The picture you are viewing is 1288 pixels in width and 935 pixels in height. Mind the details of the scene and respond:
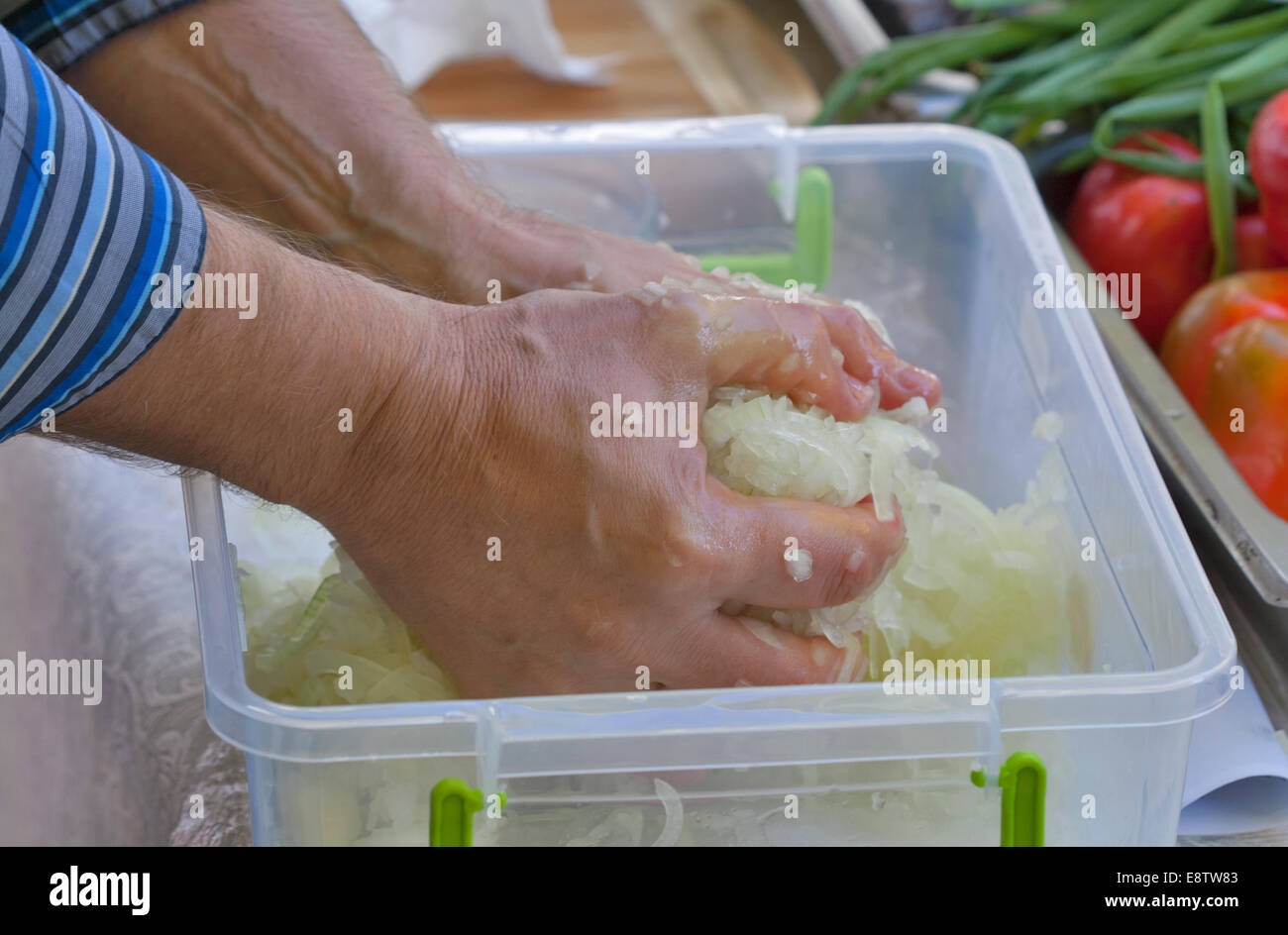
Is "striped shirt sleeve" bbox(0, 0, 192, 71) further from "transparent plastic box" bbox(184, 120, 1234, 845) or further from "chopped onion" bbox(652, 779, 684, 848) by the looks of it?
"chopped onion" bbox(652, 779, 684, 848)

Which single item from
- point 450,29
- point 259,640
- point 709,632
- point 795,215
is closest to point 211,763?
point 259,640

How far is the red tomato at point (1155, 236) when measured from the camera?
3.72ft

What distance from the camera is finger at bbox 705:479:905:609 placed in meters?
0.64

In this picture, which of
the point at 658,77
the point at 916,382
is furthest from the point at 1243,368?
the point at 658,77

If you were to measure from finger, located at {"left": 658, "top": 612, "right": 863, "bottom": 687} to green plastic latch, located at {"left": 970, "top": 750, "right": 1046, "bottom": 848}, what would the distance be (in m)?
0.12

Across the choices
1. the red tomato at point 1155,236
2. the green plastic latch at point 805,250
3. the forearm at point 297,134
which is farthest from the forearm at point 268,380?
the red tomato at point 1155,236

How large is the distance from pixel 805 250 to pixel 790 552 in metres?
0.53

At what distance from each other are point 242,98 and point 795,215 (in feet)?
1.62

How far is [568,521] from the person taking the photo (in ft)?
2.06

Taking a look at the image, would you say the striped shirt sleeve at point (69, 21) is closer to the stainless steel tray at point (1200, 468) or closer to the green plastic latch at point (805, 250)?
the green plastic latch at point (805, 250)

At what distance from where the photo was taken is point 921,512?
771 millimetres

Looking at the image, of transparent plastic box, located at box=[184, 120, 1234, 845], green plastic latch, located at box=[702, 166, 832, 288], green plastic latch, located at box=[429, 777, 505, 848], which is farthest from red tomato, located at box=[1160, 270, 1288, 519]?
green plastic latch, located at box=[429, 777, 505, 848]

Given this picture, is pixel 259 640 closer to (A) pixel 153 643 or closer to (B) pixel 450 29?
(A) pixel 153 643

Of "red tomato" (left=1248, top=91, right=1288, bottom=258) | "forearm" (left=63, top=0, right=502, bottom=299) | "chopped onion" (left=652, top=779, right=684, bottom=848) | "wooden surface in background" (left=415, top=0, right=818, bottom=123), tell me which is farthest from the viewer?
"wooden surface in background" (left=415, top=0, right=818, bottom=123)
